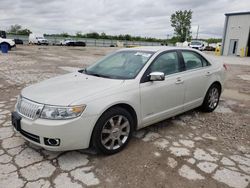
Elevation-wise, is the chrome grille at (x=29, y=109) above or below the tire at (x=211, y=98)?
above

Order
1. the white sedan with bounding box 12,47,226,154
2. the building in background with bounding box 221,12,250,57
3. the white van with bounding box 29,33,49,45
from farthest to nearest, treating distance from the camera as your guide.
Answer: the white van with bounding box 29,33,49,45 → the building in background with bounding box 221,12,250,57 → the white sedan with bounding box 12,47,226,154

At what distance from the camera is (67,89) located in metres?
2.98

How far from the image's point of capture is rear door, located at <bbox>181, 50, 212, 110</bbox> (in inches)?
158

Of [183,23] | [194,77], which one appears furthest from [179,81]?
[183,23]

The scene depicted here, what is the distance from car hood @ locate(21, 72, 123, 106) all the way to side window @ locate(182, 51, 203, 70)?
5.32 feet

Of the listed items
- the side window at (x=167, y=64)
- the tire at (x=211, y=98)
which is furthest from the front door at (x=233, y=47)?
the side window at (x=167, y=64)

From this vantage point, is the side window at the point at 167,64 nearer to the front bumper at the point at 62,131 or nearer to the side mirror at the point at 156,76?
the side mirror at the point at 156,76

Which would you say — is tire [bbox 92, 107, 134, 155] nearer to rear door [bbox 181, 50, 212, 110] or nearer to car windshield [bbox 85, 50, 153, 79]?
car windshield [bbox 85, 50, 153, 79]

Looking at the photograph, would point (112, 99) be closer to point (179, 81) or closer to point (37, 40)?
point (179, 81)

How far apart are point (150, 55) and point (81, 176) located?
2.13 meters

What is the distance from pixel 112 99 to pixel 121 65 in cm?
102

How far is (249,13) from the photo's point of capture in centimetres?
2562

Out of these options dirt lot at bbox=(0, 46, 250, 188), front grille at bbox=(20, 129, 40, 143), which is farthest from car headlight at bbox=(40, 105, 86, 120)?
dirt lot at bbox=(0, 46, 250, 188)

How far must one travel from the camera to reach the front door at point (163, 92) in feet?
10.9
